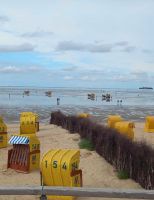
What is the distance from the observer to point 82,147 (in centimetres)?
1492

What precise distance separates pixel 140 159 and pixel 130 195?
4459 millimetres

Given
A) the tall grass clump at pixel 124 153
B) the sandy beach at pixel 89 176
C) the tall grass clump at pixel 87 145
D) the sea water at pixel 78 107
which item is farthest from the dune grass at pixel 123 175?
the sea water at pixel 78 107

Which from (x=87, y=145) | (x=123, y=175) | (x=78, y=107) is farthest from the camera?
(x=78, y=107)

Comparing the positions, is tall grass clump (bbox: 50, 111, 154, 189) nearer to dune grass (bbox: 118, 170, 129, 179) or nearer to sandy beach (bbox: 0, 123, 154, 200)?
dune grass (bbox: 118, 170, 129, 179)

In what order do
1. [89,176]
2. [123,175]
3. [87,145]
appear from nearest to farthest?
1. [123,175]
2. [89,176]
3. [87,145]

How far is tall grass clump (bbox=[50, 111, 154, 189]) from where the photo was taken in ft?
30.2

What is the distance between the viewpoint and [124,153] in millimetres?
10453

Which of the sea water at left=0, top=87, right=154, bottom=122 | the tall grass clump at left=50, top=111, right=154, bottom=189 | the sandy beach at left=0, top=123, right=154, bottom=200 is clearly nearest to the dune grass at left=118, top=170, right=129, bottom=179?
the tall grass clump at left=50, top=111, right=154, bottom=189

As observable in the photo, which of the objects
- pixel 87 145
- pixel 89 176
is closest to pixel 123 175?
pixel 89 176

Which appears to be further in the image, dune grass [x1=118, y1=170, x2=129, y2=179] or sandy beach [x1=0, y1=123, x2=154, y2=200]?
dune grass [x1=118, y1=170, x2=129, y2=179]

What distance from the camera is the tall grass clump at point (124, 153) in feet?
30.2

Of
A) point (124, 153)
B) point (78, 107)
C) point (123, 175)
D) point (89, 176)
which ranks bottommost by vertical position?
point (78, 107)

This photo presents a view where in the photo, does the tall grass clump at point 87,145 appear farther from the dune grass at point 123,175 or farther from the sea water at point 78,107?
the sea water at point 78,107

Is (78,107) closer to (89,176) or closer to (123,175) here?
(89,176)
